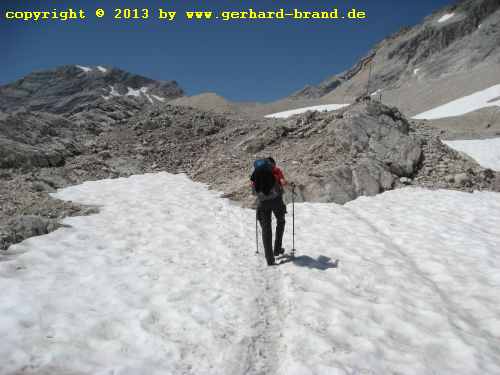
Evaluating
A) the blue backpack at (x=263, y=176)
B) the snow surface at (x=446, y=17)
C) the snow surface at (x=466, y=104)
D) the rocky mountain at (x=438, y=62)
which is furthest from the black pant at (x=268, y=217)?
the snow surface at (x=446, y=17)

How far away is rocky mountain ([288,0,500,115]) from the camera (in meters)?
66.5

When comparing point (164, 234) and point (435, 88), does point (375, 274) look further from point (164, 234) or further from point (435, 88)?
point (435, 88)

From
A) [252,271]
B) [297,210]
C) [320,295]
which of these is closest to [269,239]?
[252,271]

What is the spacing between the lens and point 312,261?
7.46m

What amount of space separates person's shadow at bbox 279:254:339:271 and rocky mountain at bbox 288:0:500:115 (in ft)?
212

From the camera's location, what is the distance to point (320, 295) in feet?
19.7

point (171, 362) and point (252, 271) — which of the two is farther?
point (252, 271)

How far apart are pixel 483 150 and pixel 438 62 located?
295 ft

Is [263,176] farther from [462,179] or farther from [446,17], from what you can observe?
[446,17]

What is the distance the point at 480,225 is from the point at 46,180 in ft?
54.0

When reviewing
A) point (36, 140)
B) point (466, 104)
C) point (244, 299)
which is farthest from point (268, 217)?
point (466, 104)

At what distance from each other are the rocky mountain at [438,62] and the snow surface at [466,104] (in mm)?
3599

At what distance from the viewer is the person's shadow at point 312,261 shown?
7211mm

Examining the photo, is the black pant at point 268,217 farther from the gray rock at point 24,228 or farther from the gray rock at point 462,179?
the gray rock at point 462,179
